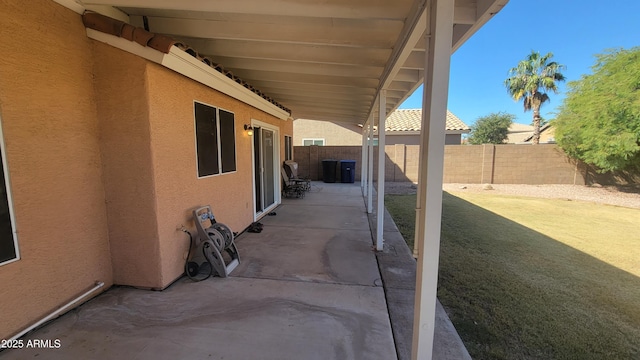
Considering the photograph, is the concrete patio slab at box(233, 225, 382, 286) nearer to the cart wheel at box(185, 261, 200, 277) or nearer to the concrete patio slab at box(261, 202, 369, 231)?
the concrete patio slab at box(261, 202, 369, 231)

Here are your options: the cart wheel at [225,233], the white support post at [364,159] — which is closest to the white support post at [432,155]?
the cart wheel at [225,233]

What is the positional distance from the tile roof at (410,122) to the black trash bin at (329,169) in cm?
378

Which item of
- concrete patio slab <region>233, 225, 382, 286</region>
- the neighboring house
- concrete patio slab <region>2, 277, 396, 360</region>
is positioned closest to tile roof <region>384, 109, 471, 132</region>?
the neighboring house

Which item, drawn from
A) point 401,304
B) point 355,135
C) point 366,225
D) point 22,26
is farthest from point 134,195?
point 355,135

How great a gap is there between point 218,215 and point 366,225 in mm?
2948

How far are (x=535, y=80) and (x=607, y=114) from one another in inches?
326

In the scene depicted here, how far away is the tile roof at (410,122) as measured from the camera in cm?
1458

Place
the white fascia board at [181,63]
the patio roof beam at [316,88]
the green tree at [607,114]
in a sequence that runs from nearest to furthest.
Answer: the white fascia board at [181,63] → the patio roof beam at [316,88] → the green tree at [607,114]

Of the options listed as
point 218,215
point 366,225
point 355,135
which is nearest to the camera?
point 218,215

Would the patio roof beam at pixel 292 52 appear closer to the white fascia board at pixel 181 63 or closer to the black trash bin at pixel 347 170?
the white fascia board at pixel 181 63

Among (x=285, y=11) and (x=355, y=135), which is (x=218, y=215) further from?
(x=355, y=135)

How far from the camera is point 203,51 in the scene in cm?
332

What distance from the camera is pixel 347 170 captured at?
1239 cm

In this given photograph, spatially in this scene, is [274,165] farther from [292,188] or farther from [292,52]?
[292,52]
